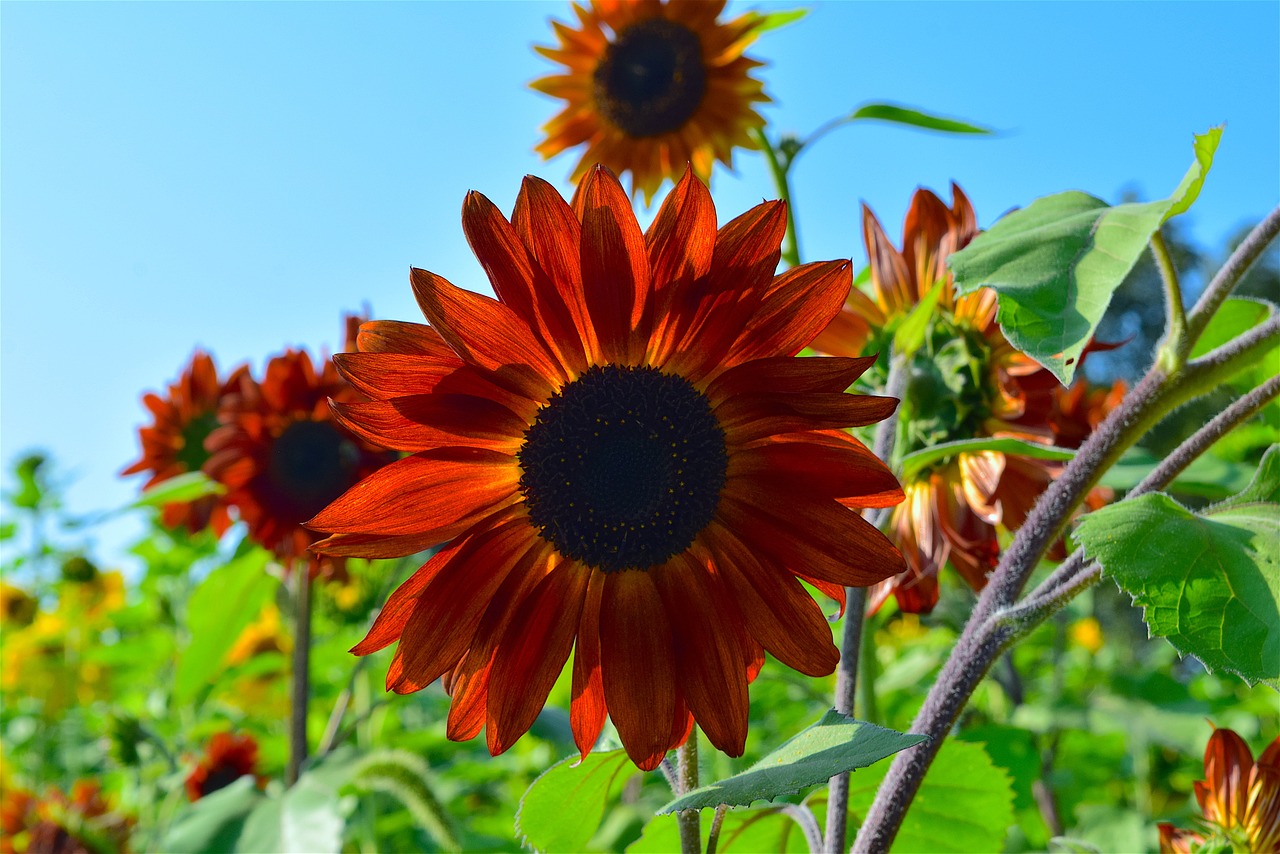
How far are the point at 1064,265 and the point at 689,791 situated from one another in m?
0.40

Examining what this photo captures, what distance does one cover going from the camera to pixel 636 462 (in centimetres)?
77

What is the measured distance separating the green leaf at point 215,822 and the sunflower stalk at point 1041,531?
3.49 feet

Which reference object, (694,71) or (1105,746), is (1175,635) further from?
(1105,746)

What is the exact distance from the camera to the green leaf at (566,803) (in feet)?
2.40

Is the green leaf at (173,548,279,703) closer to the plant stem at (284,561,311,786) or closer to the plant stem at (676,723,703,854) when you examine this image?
the plant stem at (284,561,311,786)

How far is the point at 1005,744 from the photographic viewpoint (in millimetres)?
1407

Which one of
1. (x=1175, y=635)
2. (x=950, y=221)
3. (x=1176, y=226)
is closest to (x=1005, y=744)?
(x=950, y=221)

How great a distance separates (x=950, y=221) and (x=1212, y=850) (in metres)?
0.58

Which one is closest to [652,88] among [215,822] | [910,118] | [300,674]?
[910,118]

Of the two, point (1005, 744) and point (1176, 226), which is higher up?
point (1176, 226)

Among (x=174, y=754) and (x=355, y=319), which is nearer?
(x=355, y=319)

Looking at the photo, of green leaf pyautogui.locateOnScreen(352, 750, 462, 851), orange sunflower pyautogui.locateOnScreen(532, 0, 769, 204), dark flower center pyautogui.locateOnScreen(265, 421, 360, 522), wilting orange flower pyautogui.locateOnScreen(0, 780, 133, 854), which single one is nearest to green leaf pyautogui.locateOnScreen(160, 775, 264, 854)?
green leaf pyautogui.locateOnScreen(352, 750, 462, 851)

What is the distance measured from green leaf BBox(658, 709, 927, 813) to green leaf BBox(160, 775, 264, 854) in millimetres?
1123

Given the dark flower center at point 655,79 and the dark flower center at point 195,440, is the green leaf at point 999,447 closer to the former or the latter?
the dark flower center at point 655,79
